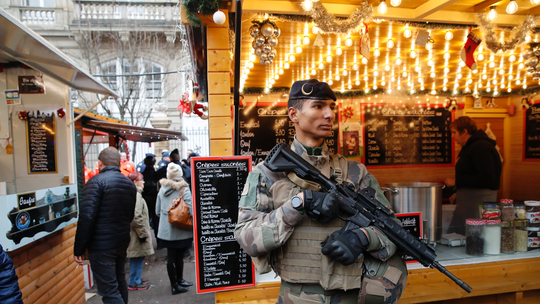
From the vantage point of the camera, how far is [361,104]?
7.32m

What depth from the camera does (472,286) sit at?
9.88 feet

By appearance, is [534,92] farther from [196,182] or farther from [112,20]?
[112,20]

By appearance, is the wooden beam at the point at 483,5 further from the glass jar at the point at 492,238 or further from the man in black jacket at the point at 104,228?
the man in black jacket at the point at 104,228

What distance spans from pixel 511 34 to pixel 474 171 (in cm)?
166

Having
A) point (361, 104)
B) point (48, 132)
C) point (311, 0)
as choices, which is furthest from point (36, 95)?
point (361, 104)

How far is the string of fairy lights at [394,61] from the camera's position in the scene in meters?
3.44

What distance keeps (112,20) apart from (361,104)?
1192 cm

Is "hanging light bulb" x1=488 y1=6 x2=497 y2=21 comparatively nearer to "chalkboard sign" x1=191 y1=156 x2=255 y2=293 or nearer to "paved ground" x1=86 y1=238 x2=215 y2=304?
"chalkboard sign" x1=191 y1=156 x2=255 y2=293

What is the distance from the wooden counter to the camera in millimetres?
2910

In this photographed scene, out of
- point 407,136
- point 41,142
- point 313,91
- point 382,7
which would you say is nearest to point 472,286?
point 313,91

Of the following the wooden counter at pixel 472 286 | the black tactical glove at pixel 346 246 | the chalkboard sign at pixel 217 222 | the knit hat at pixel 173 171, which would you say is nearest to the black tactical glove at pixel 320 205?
the black tactical glove at pixel 346 246

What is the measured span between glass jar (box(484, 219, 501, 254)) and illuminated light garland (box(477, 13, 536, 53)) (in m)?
1.99

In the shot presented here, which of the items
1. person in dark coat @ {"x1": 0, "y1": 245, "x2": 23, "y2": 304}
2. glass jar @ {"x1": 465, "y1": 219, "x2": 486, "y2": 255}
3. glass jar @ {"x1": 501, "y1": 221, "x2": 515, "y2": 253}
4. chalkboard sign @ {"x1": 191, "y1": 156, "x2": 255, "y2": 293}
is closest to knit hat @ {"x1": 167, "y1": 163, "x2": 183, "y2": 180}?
chalkboard sign @ {"x1": 191, "y1": 156, "x2": 255, "y2": 293}

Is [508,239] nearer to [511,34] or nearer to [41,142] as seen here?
[511,34]
